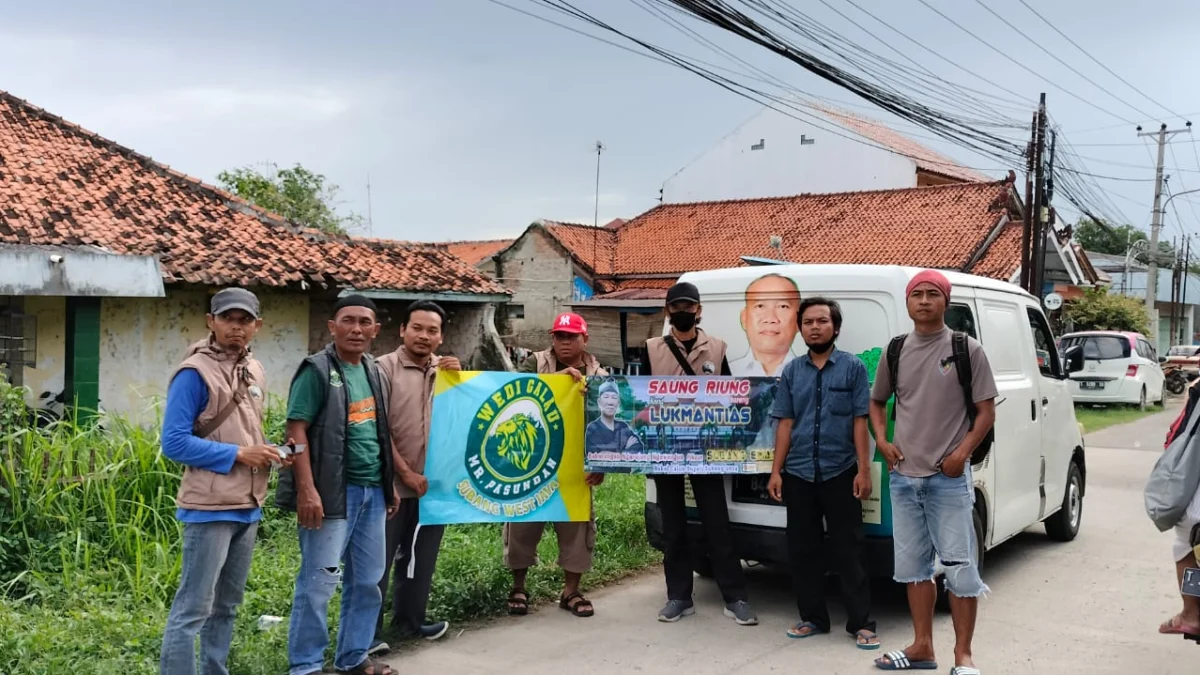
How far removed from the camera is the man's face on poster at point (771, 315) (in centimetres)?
572

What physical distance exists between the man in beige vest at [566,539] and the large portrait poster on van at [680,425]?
22cm

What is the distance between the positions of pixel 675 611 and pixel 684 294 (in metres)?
1.85

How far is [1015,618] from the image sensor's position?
5.77 m

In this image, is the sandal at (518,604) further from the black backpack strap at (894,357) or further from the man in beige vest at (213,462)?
the black backpack strap at (894,357)

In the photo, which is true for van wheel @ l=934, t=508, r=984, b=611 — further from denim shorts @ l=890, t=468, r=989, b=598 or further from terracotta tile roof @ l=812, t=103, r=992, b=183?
terracotta tile roof @ l=812, t=103, r=992, b=183

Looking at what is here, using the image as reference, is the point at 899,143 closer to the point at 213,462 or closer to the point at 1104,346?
the point at 1104,346

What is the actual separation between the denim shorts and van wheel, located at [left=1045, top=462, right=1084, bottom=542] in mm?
3451

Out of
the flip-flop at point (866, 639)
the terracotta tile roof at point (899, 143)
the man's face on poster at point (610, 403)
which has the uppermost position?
the terracotta tile roof at point (899, 143)

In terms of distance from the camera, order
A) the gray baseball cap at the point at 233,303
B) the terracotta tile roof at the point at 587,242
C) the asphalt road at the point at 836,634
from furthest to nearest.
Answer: the terracotta tile roof at the point at 587,242
the asphalt road at the point at 836,634
the gray baseball cap at the point at 233,303

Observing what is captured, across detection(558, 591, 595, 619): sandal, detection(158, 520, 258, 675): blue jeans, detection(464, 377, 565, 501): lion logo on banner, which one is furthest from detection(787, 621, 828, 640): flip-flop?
detection(158, 520, 258, 675): blue jeans

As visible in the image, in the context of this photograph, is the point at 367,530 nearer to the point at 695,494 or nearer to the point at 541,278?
the point at 695,494

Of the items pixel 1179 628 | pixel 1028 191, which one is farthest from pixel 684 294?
pixel 1028 191

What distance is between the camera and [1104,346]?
2159 cm

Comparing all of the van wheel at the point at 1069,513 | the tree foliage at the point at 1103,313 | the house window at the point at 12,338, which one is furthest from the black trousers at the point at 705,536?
the tree foliage at the point at 1103,313
